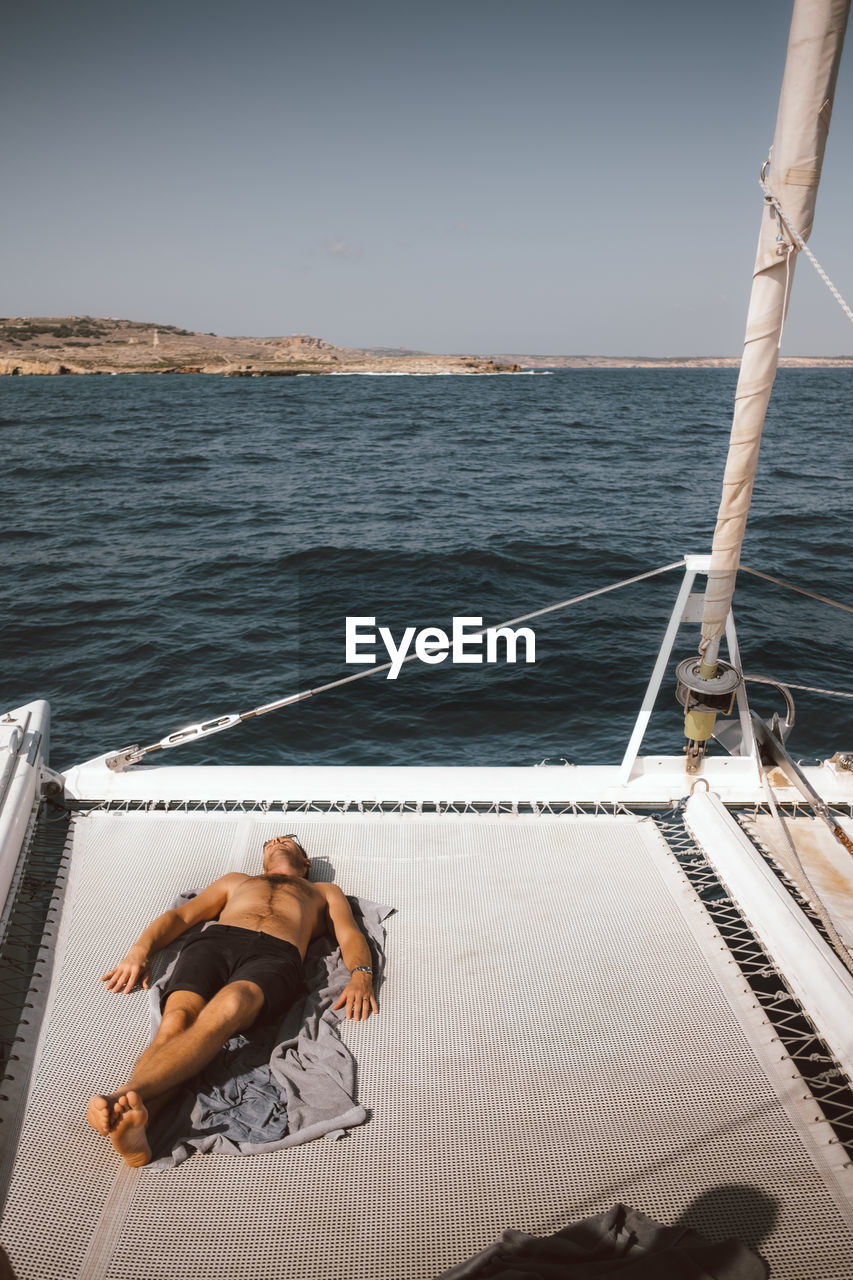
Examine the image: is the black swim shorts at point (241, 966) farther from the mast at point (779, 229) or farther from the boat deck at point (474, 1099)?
the mast at point (779, 229)

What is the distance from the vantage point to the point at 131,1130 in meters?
2.80

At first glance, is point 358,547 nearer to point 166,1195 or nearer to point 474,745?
point 474,745

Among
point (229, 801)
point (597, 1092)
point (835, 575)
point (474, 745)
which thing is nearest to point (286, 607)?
point (474, 745)

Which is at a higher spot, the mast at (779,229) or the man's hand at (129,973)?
the mast at (779,229)

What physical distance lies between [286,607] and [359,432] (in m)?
27.0

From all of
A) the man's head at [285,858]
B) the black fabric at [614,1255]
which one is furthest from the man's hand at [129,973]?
the black fabric at [614,1255]

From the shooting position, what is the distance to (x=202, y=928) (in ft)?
13.1

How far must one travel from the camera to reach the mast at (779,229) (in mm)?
2848

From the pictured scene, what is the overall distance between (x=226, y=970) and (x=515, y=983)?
1.31m

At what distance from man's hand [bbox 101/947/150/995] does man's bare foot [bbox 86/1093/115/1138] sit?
0.92m

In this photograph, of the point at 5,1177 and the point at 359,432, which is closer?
the point at 5,1177

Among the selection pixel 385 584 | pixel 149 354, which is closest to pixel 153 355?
pixel 149 354

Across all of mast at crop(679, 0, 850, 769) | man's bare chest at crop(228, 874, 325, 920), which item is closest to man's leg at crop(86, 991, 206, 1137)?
man's bare chest at crop(228, 874, 325, 920)

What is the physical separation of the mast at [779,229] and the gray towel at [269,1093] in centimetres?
268
